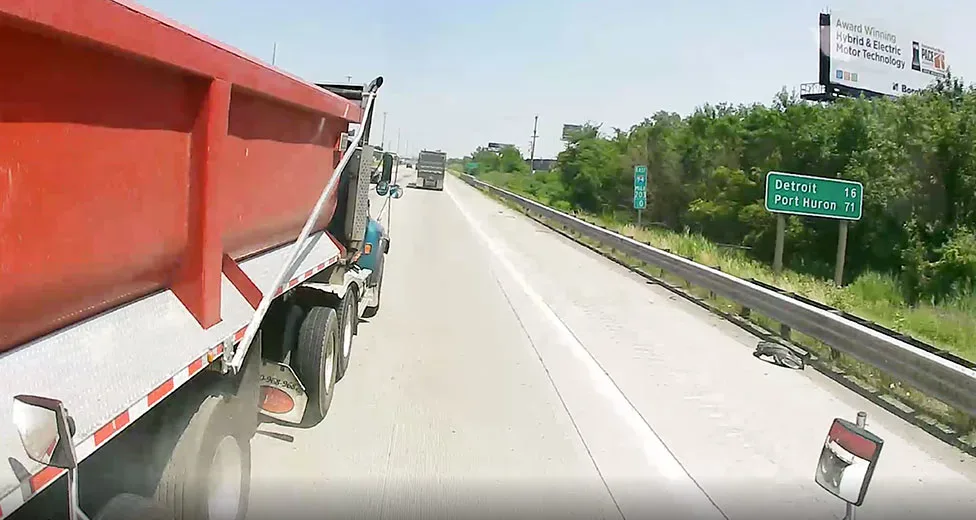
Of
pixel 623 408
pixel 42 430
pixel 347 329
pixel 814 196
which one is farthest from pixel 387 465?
pixel 814 196

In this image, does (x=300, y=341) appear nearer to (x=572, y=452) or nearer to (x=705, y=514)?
(x=572, y=452)

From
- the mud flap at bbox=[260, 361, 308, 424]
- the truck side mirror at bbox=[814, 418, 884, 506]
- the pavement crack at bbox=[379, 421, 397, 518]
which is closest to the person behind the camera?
the truck side mirror at bbox=[814, 418, 884, 506]

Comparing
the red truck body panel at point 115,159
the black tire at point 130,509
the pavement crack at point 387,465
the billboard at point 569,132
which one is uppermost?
the billboard at point 569,132

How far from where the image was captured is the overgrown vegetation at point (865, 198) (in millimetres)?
20583

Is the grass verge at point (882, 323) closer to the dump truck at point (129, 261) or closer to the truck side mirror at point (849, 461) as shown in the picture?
the truck side mirror at point (849, 461)

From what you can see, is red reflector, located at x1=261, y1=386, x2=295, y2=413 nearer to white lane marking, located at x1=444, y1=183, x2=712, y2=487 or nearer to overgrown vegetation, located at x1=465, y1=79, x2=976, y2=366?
white lane marking, located at x1=444, y1=183, x2=712, y2=487

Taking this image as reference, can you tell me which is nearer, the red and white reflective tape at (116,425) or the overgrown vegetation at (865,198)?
the red and white reflective tape at (116,425)

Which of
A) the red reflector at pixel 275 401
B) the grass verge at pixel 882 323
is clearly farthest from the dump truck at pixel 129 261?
the grass verge at pixel 882 323

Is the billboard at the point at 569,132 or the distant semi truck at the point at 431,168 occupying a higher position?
the billboard at the point at 569,132

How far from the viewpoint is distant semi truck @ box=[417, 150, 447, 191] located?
69.8 metres

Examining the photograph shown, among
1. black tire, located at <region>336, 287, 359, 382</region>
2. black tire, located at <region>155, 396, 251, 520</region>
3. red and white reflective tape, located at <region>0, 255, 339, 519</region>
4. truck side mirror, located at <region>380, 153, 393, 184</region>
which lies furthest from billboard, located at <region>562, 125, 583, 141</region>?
black tire, located at <region>155, 396, 251, 520</region>

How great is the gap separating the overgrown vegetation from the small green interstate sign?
133 cm

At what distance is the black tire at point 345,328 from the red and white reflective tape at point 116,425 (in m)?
3.40

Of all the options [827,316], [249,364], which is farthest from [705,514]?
[827,316]
